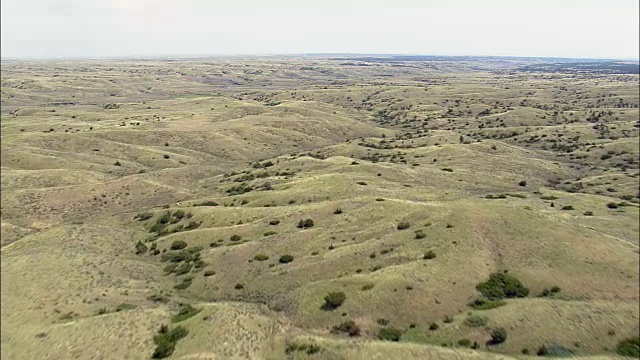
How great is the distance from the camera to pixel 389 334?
44.8 meters

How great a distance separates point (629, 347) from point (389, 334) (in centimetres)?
1978

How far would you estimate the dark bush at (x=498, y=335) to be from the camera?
4178 cm

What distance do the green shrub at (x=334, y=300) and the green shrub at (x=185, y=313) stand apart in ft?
47.2

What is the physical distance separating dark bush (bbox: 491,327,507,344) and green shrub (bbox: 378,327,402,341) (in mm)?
8339

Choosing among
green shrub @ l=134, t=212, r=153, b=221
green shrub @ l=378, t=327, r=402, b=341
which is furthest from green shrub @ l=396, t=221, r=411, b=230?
green shrub @ l=134, t=212, r=153, b=221

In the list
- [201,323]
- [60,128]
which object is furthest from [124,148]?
[201,323]

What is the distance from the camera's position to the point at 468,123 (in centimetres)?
19388

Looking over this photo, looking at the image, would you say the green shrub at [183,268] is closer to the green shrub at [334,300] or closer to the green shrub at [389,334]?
the green shrub at [334,300]

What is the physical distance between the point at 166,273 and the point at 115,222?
97.8 feet

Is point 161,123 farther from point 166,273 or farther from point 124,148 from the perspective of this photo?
point 166,273

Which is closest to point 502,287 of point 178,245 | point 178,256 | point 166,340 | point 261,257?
point 261,257

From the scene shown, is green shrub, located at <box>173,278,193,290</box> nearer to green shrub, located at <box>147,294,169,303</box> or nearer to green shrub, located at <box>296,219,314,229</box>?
green shrub, located at <box>147,294,169,303</box>

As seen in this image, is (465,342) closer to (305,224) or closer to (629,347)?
(629,347)

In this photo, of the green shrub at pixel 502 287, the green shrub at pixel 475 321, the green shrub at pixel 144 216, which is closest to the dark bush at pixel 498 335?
the green shrub at pixel 475 321
